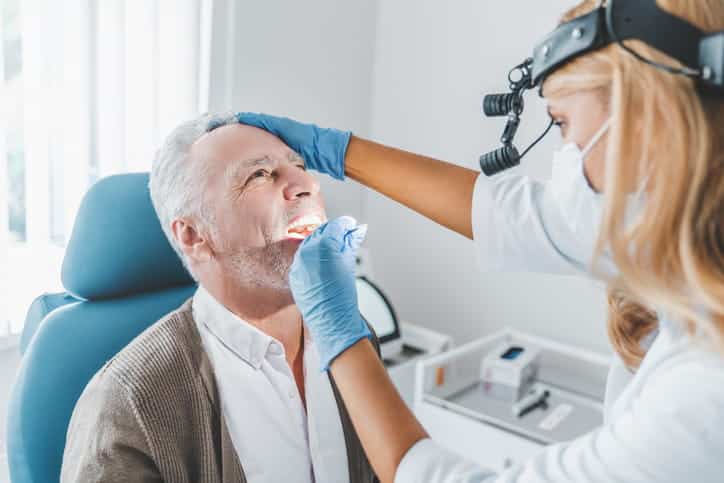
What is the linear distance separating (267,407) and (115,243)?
443 millimetres

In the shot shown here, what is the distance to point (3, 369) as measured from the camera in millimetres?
1714

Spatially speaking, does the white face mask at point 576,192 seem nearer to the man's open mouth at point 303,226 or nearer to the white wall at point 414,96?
the man's open mouth at point 303,226

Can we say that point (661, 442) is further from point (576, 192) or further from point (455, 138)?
point (455, 138)

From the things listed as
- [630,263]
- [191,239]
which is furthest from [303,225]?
[630,263]

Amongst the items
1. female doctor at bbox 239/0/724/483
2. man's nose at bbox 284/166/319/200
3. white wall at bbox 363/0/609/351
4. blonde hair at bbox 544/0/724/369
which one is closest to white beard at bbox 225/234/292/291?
man's nose at bbox 284/166/319/200

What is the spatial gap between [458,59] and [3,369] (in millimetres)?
1811

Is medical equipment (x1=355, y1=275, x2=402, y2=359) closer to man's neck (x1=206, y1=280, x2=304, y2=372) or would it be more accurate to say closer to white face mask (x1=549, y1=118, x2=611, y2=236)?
man's neck (x1=206, y1=280, x2=304, y2=372)

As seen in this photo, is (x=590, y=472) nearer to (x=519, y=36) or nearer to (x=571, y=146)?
(x=571, y=146)

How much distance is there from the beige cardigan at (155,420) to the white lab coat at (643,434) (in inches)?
15.6

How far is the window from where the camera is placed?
1.64m

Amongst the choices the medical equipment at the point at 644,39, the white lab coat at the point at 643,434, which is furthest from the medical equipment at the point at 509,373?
the medical equipment at the point at 644,39

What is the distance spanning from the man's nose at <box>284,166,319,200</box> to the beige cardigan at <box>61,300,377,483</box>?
32 cm

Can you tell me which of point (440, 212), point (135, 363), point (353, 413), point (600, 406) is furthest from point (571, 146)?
point (600, 406)

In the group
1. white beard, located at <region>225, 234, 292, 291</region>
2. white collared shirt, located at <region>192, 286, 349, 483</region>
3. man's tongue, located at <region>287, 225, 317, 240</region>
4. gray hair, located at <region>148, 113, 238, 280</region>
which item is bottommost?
white collared shirt, located at <region>192, 286, 349, 483</region>
